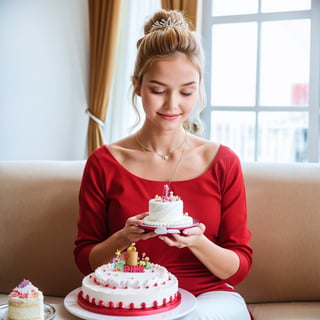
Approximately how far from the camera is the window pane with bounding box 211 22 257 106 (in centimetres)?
475

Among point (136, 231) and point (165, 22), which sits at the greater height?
point (165, 22)

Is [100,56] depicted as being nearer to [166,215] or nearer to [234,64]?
[234,64]

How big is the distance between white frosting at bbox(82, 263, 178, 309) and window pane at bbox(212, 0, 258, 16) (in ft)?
11.0

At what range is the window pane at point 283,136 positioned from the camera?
183 inches

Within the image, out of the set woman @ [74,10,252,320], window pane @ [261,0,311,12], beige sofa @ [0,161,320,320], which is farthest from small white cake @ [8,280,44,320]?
window pane @ [261,0,311,12]

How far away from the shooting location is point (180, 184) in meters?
2.13

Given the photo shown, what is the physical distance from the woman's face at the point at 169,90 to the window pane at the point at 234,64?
2756 mm

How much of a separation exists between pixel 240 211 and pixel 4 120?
3.56m

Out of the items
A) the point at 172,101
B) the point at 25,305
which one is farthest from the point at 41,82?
the point at 25,305

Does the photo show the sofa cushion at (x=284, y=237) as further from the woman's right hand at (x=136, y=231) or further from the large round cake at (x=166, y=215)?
the woman's right hand at (x=136, y=231)

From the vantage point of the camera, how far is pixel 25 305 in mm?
1741

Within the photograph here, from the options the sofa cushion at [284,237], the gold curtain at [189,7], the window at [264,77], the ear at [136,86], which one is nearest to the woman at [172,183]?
the ear at [136,86]

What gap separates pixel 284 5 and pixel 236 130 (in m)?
1.08

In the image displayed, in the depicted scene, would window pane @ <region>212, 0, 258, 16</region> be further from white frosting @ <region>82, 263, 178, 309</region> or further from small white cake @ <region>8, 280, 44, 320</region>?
small white cake @ <region>8, 280, 44, 320</region>
